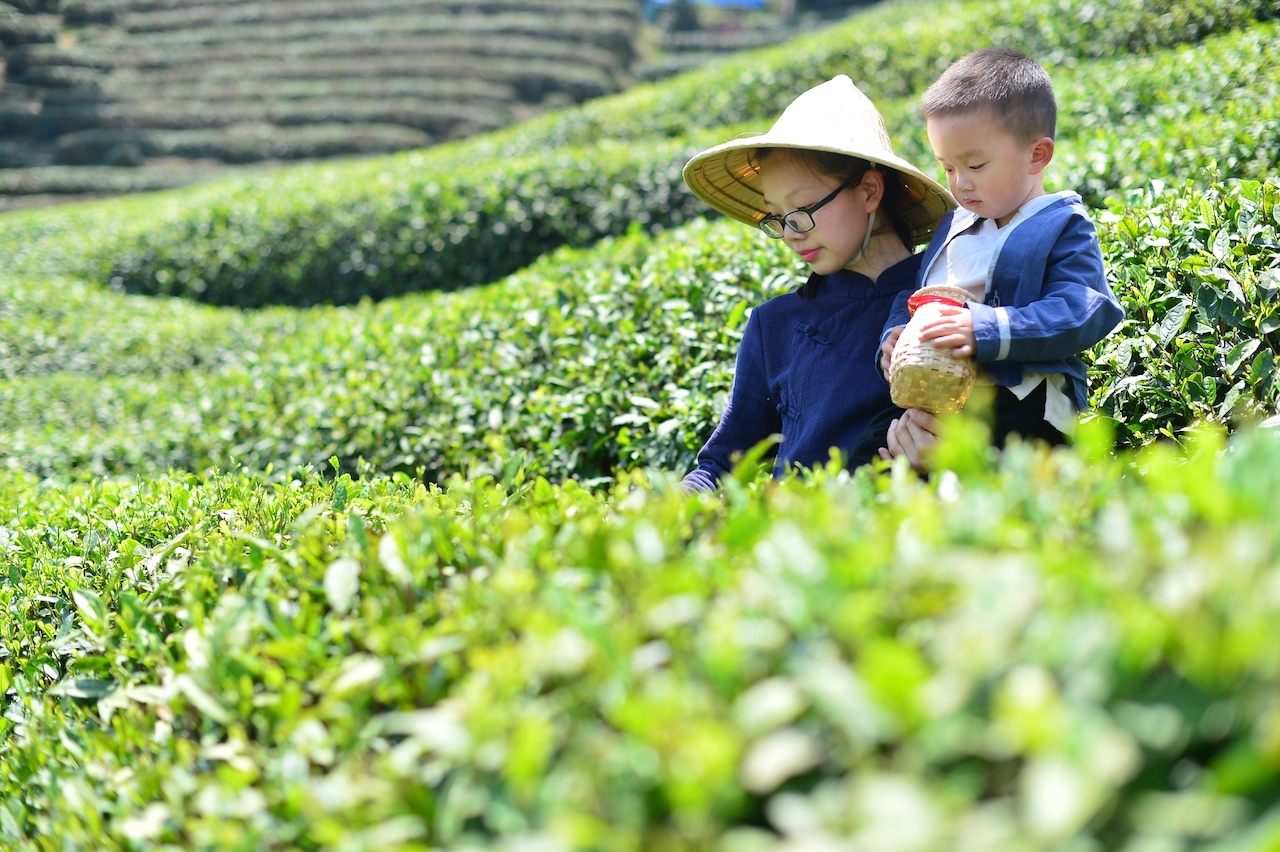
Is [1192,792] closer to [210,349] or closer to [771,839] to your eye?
[771,839]

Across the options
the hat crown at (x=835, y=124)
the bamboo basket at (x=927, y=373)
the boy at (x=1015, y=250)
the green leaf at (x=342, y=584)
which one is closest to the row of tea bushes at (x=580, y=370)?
the green leaf at (x=342, y=584)

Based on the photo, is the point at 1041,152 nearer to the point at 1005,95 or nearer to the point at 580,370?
the point at 1005,95

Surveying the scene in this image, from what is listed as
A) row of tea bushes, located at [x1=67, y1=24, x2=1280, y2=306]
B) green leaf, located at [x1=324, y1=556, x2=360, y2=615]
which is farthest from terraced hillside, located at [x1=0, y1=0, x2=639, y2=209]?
green leaf, located at [x1=324, y1=556, x2=360, y2=615]

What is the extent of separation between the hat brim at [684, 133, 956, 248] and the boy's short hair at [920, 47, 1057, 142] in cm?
21

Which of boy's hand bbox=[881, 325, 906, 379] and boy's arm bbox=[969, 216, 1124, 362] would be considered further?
boy's hand bbox=[881, 325, 906, 379]

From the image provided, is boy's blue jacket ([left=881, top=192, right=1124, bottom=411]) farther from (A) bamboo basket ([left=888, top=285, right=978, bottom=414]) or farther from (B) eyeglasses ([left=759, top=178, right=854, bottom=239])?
(B) eyeglasses ([left=759, top=178, right=854, bottom=239])

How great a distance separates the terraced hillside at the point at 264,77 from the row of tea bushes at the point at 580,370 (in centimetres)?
1305

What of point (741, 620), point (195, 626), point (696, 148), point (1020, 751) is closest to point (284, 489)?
point (195, 626)

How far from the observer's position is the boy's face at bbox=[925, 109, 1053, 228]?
210cm

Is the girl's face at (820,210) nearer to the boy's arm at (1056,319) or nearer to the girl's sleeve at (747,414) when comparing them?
the girl's sleeve at (747,414)

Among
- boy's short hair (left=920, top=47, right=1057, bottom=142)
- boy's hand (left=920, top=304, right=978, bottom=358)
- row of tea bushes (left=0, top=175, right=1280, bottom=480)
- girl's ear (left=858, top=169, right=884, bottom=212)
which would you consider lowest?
row of tea bushes (left=0, top=175, right=1280, bottom=480)

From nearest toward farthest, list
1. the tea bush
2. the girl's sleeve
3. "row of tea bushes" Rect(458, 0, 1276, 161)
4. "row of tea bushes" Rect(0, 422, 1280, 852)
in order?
"row of tea bushes" Rect(0, 422, 1280, 852), the girl's sleeve, the tea bush, "row of tea bushes" Rect(458, 0, 1276, 161)

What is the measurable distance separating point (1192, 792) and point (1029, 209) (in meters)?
1.55

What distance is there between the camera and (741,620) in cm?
102
